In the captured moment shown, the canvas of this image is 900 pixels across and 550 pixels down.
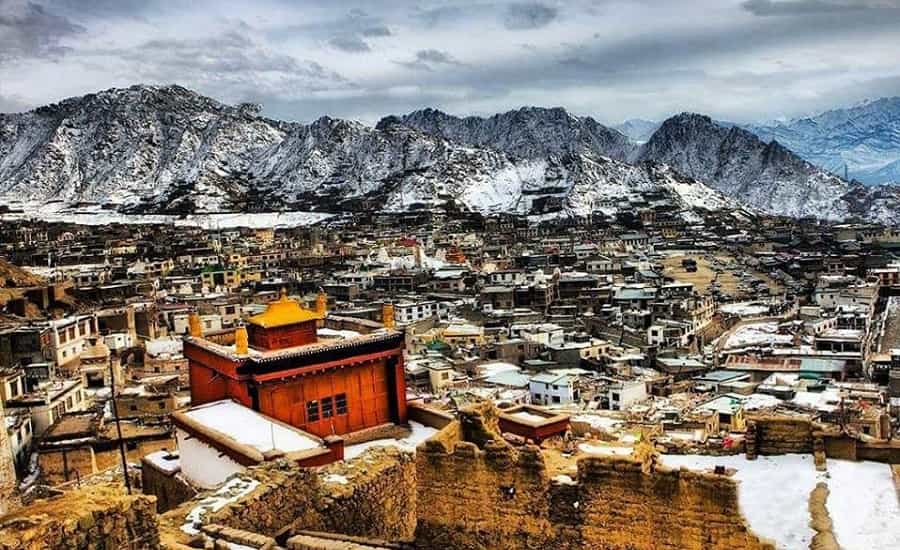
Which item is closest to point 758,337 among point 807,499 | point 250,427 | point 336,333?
point 336,333

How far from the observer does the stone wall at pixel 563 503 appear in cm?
964

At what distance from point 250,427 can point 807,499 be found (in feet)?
31.9

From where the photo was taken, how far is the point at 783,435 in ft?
41.3

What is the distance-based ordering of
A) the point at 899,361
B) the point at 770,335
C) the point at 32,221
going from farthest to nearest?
the point at 32,221
the point at 770,335
the point at 899,361

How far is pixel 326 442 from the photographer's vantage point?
1522 centimetres

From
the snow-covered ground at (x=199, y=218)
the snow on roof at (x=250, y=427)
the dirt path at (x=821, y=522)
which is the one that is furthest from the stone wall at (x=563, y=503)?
the snow-covered ground at (x=199, y=218)

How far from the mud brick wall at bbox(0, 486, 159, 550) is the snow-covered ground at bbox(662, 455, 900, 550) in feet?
23.4

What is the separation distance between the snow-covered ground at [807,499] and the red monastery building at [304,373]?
8185 mm

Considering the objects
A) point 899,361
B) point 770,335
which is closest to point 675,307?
point 770,335

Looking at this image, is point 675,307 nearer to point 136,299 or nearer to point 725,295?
point 725,295

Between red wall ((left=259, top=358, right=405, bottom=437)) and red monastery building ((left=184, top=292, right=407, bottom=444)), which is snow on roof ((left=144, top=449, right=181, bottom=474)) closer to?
red monastery building ((left=184, top=292, right=407, bottom=444))

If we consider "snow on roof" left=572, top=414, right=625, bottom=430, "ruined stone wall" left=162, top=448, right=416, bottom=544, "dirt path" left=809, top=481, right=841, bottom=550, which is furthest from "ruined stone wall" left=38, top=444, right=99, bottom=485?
"dirt path" left=809, top=481, right=841, bottom=550

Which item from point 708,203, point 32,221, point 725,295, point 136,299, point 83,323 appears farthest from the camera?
point 708,203

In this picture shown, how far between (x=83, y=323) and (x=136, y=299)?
1974 cm
